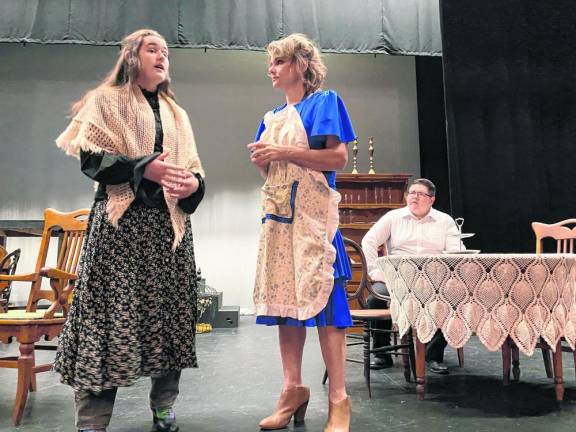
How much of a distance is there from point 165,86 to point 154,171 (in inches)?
17.0

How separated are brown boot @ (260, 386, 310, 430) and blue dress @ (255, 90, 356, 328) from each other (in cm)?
32

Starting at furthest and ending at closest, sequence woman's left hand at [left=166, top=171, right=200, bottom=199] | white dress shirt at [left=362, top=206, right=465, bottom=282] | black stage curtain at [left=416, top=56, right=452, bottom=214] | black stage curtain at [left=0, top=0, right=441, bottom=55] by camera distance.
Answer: black stage curtain at [left=416, top=56, right=452, bottom=214] < black stage curtain at [left=0, top=0, right=441, bottom=55] < white dress shirt at [left=362, top=206, right=465, bottom=282] < woman's left hand at [left=166, top=171, right=200, bottom=199]

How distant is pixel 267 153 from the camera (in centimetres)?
184

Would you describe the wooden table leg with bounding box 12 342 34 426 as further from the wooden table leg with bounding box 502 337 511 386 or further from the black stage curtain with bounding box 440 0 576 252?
the black stage curtain with bounding box 440 0 576 252

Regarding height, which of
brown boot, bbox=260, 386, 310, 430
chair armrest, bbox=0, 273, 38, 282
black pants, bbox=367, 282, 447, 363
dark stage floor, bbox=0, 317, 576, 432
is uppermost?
chair armrest, bbox=0, 273, 38, 282

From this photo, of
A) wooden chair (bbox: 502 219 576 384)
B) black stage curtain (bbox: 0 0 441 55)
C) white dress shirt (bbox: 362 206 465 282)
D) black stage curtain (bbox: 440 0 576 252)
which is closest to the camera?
wooden chair (bbox: 502 219 576 384)

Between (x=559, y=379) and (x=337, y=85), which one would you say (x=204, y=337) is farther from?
(x=337, y=85)

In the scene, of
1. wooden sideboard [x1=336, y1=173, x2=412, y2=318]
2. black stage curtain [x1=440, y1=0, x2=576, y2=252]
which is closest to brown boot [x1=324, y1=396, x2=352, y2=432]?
wooden sideboard [x1=336, y1=173, x2=412, y2=318]

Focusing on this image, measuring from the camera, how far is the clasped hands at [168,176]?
1722mm

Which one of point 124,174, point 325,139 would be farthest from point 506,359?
point 124,174

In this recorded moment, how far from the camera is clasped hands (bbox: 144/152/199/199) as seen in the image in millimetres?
1722

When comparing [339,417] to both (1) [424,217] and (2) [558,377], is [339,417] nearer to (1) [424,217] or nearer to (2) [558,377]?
(2) [558,377]

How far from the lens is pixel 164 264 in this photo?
70.8 inches

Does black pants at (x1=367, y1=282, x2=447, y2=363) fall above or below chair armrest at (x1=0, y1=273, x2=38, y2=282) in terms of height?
below
